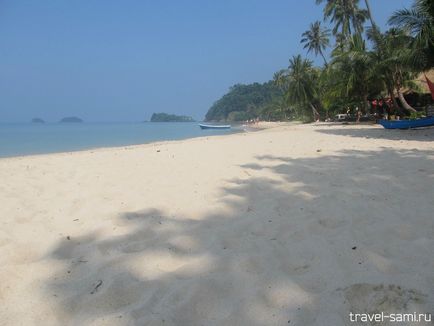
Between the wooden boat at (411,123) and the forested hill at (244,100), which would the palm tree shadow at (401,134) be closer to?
the wooden boat at (411,123)

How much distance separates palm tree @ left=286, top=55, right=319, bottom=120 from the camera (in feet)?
126

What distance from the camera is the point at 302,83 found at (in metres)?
38.4

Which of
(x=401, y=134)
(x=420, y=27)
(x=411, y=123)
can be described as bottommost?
(x=401, y=134)

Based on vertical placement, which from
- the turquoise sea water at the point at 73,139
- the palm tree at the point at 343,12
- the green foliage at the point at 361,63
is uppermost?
the palm tree at the point at 343,12

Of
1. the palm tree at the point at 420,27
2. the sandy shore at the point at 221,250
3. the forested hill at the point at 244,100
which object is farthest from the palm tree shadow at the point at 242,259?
the forested hill at the point at 244,100

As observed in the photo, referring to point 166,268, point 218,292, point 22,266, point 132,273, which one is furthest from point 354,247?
point 22,266

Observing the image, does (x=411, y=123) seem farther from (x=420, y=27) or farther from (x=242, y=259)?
(x=242, y=259)

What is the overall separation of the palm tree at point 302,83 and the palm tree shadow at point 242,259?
36.7m

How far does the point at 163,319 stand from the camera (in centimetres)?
172

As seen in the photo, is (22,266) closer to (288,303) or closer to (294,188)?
(288,303)

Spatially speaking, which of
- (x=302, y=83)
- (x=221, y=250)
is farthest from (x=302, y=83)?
(x=221, y=250)

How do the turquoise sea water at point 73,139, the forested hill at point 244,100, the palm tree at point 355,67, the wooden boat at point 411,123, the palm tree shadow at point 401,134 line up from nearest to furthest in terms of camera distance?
1. the palm tree shadow at point 401,134
2. the wooden boat at point 411,123
3. the palm tree at point 355,67
4. the turquoise sea water at point 73,139
5. the forested hill at point 244,100

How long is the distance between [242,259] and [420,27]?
39.8 feet

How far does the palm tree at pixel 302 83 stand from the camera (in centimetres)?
3828
